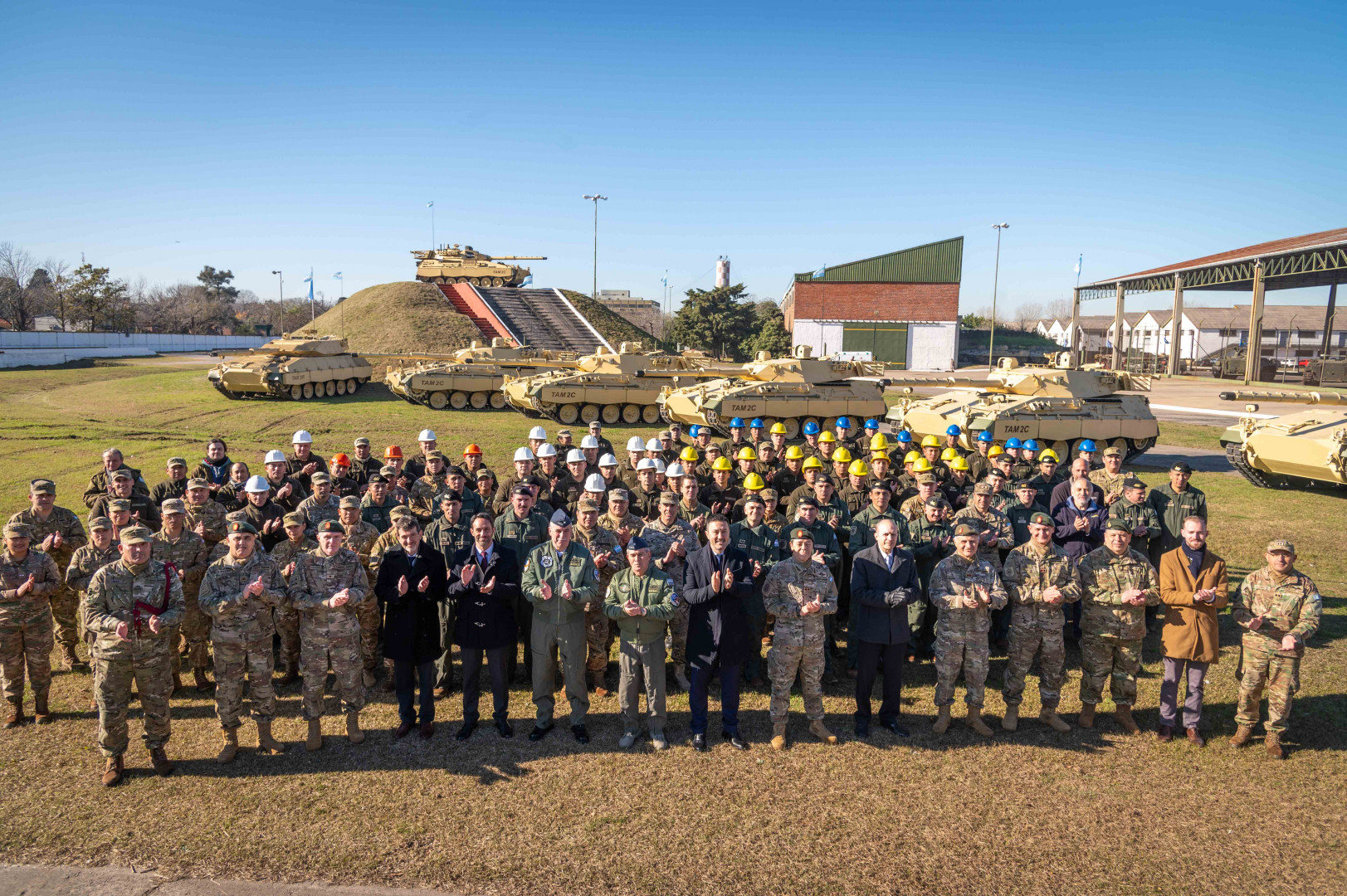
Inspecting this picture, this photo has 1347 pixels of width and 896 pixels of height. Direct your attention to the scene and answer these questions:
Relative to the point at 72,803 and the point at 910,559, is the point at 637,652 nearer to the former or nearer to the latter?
the point at 910,559

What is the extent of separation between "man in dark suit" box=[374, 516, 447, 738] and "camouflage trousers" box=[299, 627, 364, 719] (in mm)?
301

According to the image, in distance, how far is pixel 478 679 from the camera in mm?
6863

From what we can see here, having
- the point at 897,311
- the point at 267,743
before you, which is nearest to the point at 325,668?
the point at 267,743

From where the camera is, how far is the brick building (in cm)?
6009

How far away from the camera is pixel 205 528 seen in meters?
7.97

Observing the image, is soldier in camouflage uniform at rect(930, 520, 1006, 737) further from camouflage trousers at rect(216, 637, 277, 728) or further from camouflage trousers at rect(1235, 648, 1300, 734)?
camouflage trousers at rect(216, 637, 277, 728)

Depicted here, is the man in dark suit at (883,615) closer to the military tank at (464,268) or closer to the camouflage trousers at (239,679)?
the camouflage trousers at (239,679)

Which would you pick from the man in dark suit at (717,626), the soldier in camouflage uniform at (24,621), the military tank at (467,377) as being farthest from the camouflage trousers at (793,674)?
the military tank at (467,377)

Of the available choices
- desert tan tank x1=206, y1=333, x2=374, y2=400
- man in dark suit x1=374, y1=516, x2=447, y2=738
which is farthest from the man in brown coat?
desert tan tank x1=206, y1=333, x2=374, y2=400

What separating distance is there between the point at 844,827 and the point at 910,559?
7.59 ft

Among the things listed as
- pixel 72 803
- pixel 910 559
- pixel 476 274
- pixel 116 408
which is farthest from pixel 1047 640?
pixel 476 274

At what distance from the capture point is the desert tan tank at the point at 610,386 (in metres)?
25.5

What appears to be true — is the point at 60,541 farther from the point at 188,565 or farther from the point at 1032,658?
the point at 1032,658

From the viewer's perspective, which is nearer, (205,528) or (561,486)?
(205,528)
